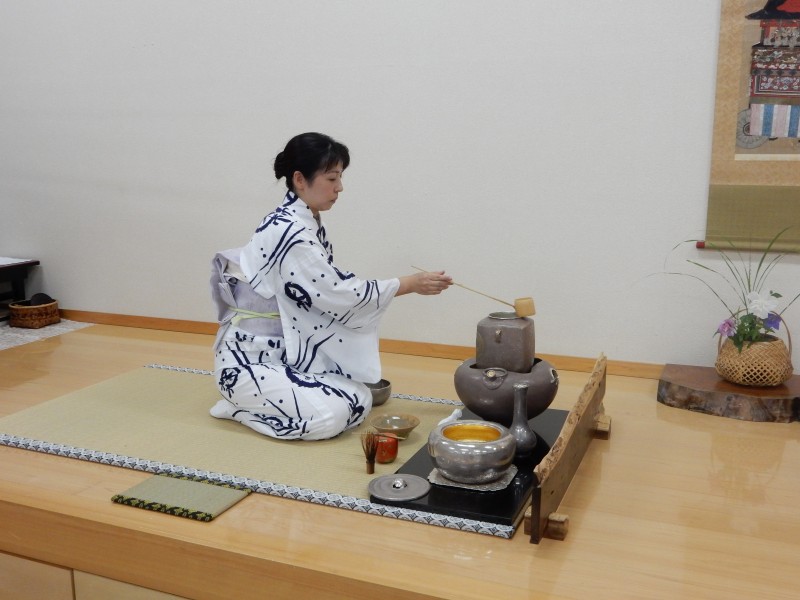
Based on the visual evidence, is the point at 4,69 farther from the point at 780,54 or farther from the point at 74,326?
the point at 780,54

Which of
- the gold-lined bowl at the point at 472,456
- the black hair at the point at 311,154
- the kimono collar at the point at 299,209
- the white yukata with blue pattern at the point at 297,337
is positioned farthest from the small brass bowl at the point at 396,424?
the black hair at the point at 311,154

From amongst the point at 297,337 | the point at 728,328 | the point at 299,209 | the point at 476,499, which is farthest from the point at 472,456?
the point at 728,328

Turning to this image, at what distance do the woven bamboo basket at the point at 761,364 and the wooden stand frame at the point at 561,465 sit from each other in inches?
25.8

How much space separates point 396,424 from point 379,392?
0.37 metres

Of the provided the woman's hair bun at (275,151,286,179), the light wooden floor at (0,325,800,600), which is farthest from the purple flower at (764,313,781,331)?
the woman's hair bun at (275,151,286,179)

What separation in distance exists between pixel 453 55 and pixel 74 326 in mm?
2694

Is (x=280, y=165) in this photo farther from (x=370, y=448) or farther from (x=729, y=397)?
(x=729, y=397)

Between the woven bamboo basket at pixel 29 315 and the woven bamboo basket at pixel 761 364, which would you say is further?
the woven bamboo basket at pixel 29 315

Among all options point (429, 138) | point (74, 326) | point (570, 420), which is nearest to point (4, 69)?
point (74, 326)

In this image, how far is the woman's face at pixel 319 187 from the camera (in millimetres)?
2865

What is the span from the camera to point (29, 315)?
15.4ft

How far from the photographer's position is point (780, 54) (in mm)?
3254

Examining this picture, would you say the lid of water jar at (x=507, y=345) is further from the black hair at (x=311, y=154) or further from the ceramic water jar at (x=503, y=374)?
the black hair at (x=311, y=154)

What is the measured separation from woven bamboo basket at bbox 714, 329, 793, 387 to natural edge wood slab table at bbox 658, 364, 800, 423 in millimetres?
36
